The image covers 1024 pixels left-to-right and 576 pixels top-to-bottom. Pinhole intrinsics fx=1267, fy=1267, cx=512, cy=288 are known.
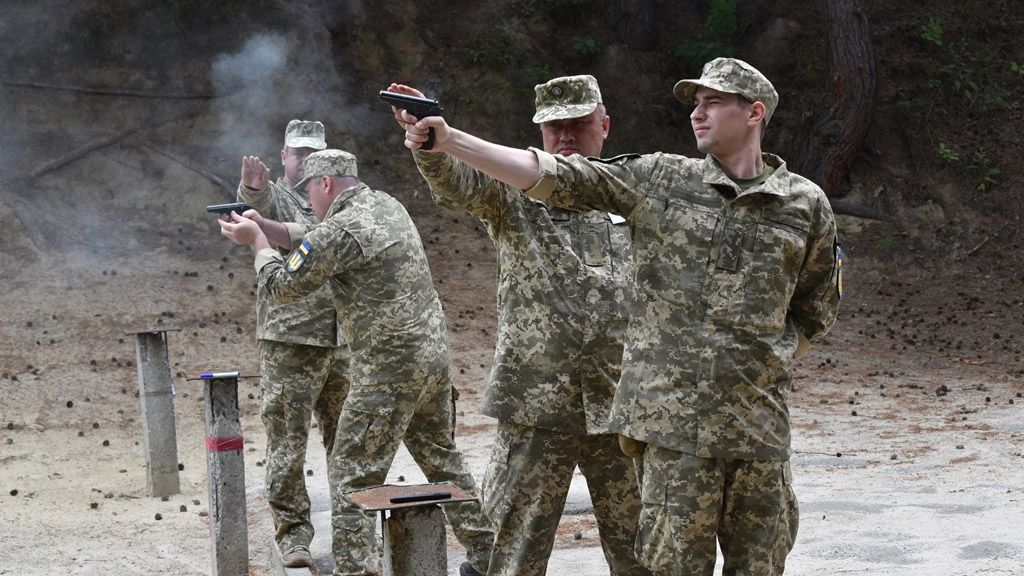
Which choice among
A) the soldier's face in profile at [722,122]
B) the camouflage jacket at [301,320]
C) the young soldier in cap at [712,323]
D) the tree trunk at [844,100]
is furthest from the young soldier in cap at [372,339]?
the tree trunk at [844,100]

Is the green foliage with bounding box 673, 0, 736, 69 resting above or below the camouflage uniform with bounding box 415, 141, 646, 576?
above

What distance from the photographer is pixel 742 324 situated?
3.91m

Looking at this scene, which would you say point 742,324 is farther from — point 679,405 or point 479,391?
point 479,391

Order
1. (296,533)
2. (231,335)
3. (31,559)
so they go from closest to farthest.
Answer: (296,533) < (31,559) < (231,335)

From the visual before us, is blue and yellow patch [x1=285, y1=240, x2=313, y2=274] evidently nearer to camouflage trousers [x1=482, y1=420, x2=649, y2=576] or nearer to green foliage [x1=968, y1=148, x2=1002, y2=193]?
camouflage trousers [x1=482, y1=420, x2=649, y2=576]

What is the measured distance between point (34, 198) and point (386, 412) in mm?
10481

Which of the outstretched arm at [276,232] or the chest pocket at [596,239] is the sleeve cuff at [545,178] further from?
the outstretched arm at [276,232]

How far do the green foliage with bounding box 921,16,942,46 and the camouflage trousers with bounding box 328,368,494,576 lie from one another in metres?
13.8

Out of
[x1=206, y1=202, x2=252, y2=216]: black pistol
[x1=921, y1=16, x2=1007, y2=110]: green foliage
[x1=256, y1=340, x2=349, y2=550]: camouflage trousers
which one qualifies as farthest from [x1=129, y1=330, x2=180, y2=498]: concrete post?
[x1=921, y1=16, x2=1007, y2=110]: green foliage

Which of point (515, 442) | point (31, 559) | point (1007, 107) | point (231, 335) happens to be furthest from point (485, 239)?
point (515, 442)

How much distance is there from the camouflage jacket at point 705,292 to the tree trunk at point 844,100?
12917 millimetres

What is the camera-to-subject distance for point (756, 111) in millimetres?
4027

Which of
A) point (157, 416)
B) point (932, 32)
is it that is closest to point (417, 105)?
point (157, 416)

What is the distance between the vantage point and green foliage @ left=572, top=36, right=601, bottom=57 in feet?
56.7
